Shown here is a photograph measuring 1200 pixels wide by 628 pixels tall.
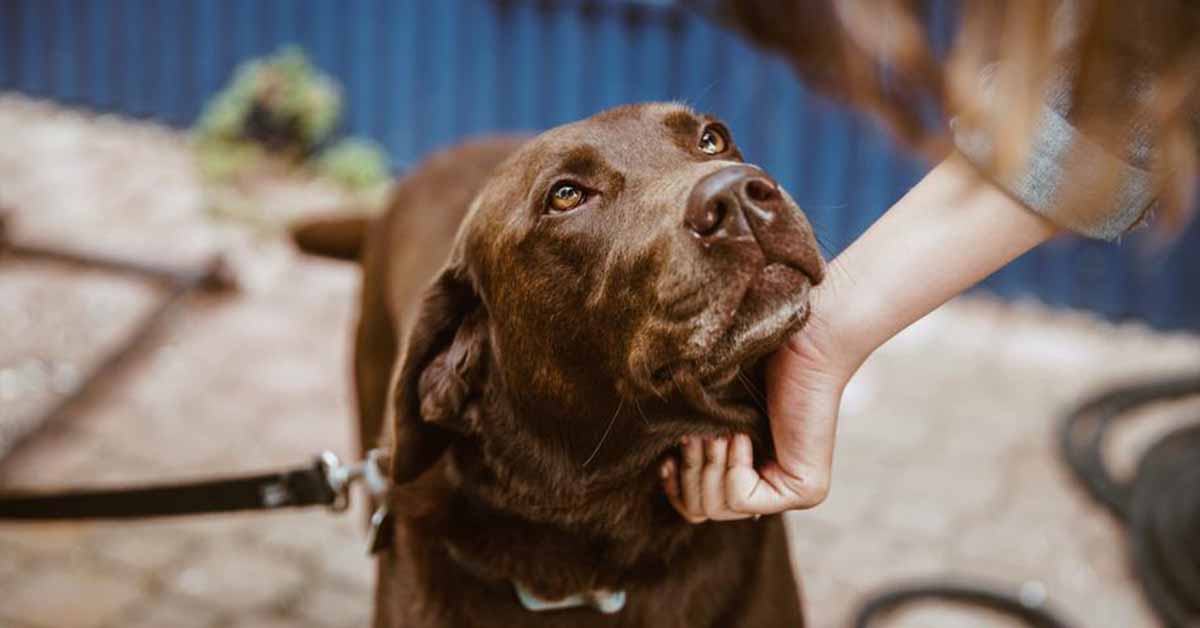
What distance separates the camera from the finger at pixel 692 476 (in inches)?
96.7

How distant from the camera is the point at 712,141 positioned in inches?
100

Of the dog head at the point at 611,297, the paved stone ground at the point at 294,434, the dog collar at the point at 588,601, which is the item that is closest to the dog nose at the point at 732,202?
the dog head at the point at 611,297

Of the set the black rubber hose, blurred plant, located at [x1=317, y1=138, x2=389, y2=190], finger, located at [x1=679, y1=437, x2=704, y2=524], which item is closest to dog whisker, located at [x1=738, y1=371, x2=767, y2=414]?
finger, located at [x1=679, y1=437, x2=704, y2=524]

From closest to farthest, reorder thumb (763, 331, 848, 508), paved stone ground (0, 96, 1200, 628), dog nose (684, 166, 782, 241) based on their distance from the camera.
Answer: dog nose (684, 166, 782, 241)
thumb (763, 331, 848, 508)
paved stone ground (0, 96, 1200, 628)

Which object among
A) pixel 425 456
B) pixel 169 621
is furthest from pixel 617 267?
pixel 169 621

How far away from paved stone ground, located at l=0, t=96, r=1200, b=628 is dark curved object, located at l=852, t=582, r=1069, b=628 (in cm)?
5

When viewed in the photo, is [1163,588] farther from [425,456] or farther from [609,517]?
[425,456]

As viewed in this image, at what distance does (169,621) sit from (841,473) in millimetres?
2423

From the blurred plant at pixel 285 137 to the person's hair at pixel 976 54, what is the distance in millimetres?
5649

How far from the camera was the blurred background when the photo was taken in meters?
4.34

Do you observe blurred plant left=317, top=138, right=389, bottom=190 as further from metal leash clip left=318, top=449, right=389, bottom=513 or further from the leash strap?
metal leash clip left=318, top=449, right=389, bottom=513

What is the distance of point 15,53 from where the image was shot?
294 inches

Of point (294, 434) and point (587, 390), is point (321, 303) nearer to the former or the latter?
point (294, 434)

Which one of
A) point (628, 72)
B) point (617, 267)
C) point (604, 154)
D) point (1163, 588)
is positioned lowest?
point (1163, 588)
